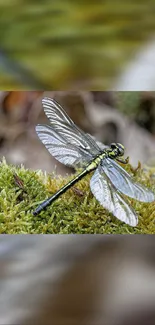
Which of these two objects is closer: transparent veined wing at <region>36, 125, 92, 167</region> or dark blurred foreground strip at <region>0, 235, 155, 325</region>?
dark blurred foreground strip at <region>0, 235, 155, 325</region>

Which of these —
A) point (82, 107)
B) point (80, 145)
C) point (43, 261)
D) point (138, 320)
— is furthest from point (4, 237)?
point (138, 320)

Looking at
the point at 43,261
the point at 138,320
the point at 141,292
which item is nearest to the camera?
the point at 138,320

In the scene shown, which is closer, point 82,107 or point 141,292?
point 141,292

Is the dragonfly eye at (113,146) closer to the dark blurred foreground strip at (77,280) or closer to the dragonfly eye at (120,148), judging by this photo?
the dragonfly eye at (120,148)
